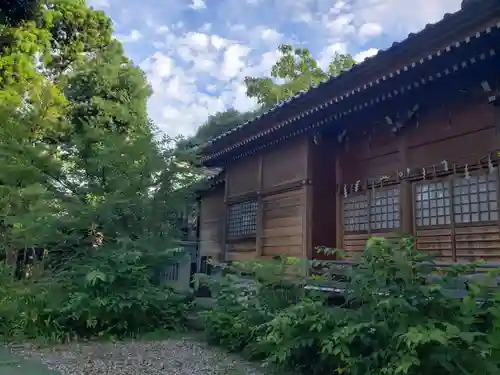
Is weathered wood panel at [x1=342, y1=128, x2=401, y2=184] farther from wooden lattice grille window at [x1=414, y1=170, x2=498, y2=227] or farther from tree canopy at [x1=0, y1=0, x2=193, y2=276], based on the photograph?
tree canopy at [x1=0, y1=0, x2=193, y2=276]

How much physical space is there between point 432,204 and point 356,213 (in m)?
1.54

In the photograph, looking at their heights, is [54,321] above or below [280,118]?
below

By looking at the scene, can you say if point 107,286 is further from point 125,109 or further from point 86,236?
point 125,109

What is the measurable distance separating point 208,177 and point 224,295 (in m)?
5.43

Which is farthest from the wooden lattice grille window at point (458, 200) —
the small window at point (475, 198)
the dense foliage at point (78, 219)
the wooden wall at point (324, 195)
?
the dense foliage at point (78, 219)

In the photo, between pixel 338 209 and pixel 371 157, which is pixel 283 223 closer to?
pixel 338 209

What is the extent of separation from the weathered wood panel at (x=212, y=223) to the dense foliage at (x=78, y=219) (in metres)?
2.36

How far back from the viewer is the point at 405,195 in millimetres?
7039

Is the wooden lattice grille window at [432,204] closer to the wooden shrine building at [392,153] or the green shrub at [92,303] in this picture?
the wooden shrine building at [392,153]

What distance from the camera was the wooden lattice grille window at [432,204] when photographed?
6484 mm

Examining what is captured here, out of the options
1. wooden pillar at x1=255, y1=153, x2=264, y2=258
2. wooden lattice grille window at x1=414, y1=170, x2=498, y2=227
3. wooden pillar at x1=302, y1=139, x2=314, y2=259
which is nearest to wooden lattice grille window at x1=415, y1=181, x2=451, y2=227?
wooden lattice grille window at x1=414, y1=170, x2=498, y2=227

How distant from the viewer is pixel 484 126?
20.0 feet

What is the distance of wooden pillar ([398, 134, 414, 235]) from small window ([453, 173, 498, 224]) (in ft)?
2.45

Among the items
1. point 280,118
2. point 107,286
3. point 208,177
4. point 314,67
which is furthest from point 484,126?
point 314,67
